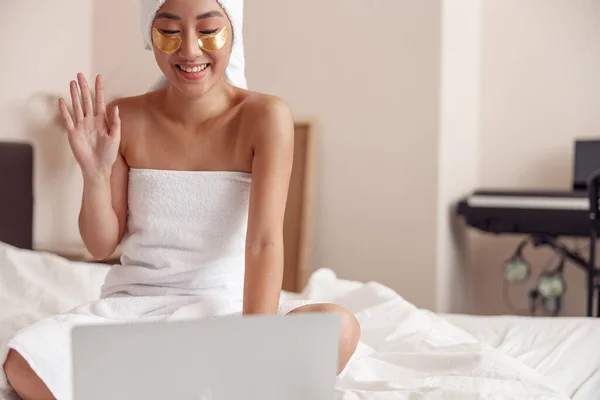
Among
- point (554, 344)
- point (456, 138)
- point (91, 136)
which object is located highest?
point (91, 136)

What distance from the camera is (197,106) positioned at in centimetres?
150

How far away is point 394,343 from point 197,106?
0.62 m

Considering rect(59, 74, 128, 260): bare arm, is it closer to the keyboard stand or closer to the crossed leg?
the crossed leg

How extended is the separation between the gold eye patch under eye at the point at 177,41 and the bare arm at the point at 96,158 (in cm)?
14

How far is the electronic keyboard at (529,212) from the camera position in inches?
120

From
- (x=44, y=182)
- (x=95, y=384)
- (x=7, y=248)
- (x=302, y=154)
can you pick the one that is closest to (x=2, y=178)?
(x=44, y=182)

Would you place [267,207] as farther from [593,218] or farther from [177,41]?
[593,218]

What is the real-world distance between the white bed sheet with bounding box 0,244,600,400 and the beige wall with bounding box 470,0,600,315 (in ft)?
5.54

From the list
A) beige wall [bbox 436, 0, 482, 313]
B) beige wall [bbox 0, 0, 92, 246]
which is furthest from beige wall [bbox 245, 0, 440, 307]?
beige wall [bbox 0, 0, 92, 246]

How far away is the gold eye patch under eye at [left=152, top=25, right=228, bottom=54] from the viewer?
4.58 ft

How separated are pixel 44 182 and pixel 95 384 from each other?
2.41 meters

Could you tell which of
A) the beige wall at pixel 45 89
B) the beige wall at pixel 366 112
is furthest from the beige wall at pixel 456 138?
the beige wall at pixel 45 89

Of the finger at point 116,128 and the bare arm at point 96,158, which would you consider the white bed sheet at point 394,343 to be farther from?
the finger at point 116,128

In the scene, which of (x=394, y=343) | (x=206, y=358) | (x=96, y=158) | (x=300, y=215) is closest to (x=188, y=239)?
(x=96, y=158)
